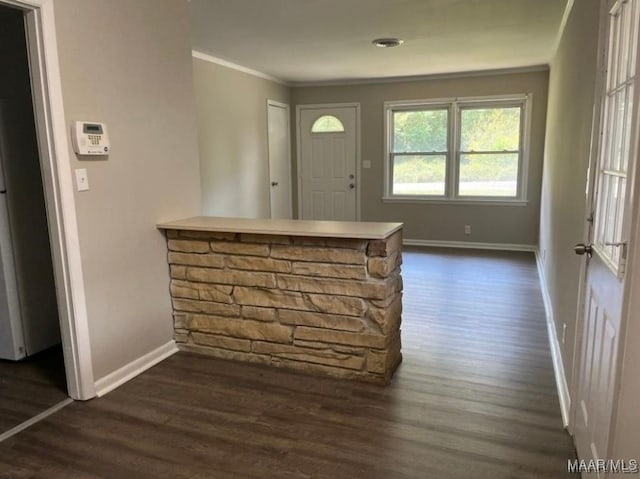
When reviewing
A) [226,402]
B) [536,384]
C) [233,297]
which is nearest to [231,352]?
[233,297]

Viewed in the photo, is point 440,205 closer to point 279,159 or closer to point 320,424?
point 279,159

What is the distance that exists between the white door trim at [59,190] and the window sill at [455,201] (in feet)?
16.8

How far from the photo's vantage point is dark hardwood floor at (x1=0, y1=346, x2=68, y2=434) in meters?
2.46

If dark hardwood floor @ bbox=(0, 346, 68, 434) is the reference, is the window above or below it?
above

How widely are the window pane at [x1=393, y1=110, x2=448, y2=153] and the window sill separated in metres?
0.69

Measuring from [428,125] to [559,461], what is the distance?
5.35m

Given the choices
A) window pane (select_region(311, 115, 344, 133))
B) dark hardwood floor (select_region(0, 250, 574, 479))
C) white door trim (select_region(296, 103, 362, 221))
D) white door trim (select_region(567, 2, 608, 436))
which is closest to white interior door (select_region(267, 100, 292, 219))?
white door trim (select_region(296, 103, 362, 221))

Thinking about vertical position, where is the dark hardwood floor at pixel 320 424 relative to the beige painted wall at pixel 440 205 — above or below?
below

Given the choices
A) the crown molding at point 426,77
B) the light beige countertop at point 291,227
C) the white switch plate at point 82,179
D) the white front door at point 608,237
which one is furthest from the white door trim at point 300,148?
the white front door at point 608,237

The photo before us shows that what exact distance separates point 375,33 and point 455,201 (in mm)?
3105

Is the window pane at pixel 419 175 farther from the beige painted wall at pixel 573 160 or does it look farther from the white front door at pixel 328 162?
the beige painted wall at pixel 573 160

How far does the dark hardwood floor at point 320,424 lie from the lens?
6.60 feet

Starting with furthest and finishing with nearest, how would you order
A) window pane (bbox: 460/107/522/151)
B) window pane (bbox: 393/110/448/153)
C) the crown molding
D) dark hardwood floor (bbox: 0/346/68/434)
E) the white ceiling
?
window pane (bbox: 393/110/448/153), window pane (bbox: 460/107/522/151), the crown molding, the white ceiling, dark hardwood floor (bbox: 0/346/68/434)

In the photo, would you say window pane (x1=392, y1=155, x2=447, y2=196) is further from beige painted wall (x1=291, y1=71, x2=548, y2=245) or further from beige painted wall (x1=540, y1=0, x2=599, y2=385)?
beige painted wall (x1=540, y1=0, x2=599, y2=385)
